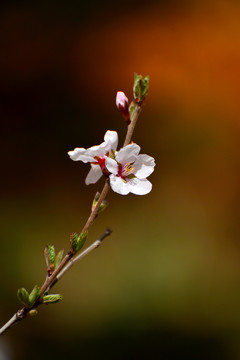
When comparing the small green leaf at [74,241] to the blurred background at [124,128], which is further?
the blurred background at [124,128]

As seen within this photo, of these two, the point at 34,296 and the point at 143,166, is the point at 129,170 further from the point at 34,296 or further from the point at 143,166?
the point at 34,296

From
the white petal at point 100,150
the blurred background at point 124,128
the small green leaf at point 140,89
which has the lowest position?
the white petal at point 100,150

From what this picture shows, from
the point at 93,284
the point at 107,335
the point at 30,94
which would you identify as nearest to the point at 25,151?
the point at 30,94

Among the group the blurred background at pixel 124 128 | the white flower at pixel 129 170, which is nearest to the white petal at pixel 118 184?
the white flower at pixel 129 170

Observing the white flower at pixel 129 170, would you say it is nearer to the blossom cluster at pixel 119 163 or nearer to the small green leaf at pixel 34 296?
the blossom cluster at pixel 119 163

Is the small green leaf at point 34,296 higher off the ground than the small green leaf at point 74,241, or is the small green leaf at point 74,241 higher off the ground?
the small green leaf at point 74,241

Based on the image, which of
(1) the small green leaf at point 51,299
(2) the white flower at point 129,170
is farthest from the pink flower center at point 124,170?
(1) the small green leaf at point 51,299

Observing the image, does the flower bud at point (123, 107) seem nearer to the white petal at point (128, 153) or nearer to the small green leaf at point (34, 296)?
the white petal at point (128, 153)

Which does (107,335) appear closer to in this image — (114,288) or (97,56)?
(114,288)
